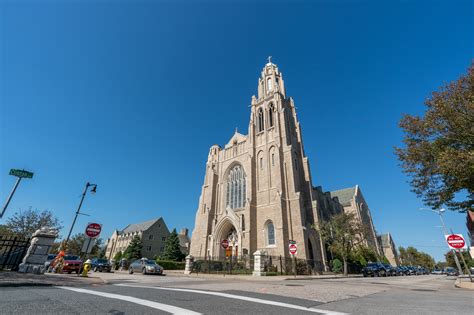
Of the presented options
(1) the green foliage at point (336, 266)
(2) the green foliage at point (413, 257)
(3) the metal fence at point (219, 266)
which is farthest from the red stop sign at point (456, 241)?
(2) the green foliage at point (413, 257)

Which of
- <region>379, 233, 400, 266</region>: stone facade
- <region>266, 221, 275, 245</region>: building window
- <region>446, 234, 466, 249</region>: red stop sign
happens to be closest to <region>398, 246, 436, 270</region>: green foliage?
<region>379, 233, 400, 266</region>: stone facade

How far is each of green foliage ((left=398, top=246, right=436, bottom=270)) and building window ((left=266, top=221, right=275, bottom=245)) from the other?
2503 inches

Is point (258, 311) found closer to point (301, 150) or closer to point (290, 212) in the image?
point (290, 212)

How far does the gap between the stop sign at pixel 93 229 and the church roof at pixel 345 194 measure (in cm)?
4753

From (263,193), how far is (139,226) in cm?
4411

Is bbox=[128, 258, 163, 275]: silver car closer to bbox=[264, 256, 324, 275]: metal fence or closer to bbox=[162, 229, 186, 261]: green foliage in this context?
bbox=[264, 256, 324, 275]: metal fence

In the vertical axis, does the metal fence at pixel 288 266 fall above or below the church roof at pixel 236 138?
below

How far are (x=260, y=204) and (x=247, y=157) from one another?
8.16 meters

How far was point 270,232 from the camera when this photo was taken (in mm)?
29359

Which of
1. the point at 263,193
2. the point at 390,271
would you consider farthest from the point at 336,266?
the point at 263,193

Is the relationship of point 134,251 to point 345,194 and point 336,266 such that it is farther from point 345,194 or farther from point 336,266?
point 345,194

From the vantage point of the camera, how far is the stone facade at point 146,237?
55.7 m

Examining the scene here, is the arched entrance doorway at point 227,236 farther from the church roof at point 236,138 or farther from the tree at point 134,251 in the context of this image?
the tree at point 134,251

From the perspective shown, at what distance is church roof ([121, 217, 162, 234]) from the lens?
5838 cm
